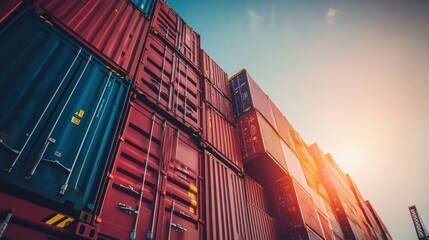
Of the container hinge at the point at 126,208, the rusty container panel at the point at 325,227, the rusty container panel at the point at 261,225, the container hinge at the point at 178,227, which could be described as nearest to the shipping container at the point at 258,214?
the rusty container panel at the point at 261,225

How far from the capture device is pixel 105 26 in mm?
6387

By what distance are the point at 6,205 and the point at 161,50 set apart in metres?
6.55

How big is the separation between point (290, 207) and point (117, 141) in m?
7.84

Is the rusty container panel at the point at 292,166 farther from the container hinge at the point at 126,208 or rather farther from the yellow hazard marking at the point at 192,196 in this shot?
the container hinge at the point at 126,208

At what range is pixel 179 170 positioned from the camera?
6055 millimetres

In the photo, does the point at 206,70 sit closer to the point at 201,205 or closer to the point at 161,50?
the point at 161,50

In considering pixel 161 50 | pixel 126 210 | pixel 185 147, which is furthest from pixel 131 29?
pixel 126 210

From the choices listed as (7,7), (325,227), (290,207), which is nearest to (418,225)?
(325,227)

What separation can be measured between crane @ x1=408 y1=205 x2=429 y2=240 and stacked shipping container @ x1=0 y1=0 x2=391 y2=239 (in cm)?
4852

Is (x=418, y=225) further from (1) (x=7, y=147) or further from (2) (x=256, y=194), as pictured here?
(1) (x=7, y=147)

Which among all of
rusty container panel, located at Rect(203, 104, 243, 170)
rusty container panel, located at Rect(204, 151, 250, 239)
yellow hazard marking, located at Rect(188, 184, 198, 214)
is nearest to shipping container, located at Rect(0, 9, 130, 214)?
yellow hazard marking, located at Rect(188, 184, 198, 214)

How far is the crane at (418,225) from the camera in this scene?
42.7 m

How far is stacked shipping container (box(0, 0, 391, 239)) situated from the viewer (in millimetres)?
3441

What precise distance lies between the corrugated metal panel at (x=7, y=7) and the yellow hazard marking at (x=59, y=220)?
3.44 m
